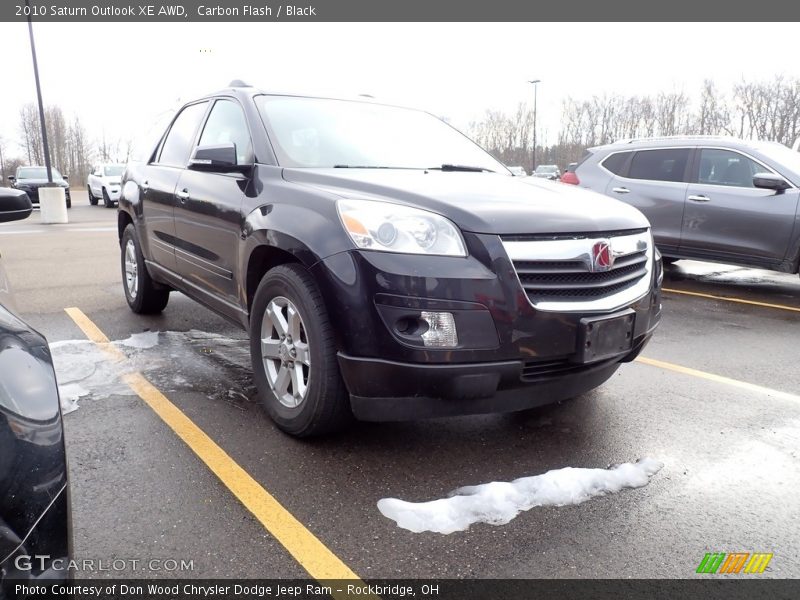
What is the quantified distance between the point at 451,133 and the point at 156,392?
2.59m

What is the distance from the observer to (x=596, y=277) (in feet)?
9.09

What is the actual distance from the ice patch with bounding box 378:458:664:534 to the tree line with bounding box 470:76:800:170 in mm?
37238

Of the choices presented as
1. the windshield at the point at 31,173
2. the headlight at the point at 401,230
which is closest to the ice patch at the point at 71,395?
the headlight at the point at 401,230

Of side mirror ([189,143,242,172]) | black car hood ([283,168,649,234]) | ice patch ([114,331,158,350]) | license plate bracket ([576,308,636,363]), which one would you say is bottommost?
ice patch ([114,331,158,350])

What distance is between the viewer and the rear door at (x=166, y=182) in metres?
4.41

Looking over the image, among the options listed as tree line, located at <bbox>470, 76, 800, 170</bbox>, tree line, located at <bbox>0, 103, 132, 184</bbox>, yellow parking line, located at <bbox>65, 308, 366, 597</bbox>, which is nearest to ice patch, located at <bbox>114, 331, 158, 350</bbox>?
yellow parking line, located at <bbox>65, 308, 366, 597</bbox>

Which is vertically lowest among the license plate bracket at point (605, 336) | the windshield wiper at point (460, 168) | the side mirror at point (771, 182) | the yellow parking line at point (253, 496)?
the yellow parking line at point (253, 496)

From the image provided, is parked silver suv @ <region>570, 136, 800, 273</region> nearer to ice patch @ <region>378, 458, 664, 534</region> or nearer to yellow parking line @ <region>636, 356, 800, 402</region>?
yellow parking line @ <region>636, 356, 800, 402</region>

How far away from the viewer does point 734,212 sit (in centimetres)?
688

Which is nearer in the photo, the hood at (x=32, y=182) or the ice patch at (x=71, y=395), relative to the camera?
the ice patch at (x=71, y=395)

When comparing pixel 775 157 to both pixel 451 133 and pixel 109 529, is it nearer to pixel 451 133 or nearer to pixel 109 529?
pixel 451 133

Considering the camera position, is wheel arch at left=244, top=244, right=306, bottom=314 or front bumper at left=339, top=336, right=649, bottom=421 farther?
wheel arch at left=244, top=244, right=306, bottom=314

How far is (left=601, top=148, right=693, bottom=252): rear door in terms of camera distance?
7387 mm

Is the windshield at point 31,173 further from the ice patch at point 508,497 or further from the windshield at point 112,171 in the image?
the ice patch at point 508,497
